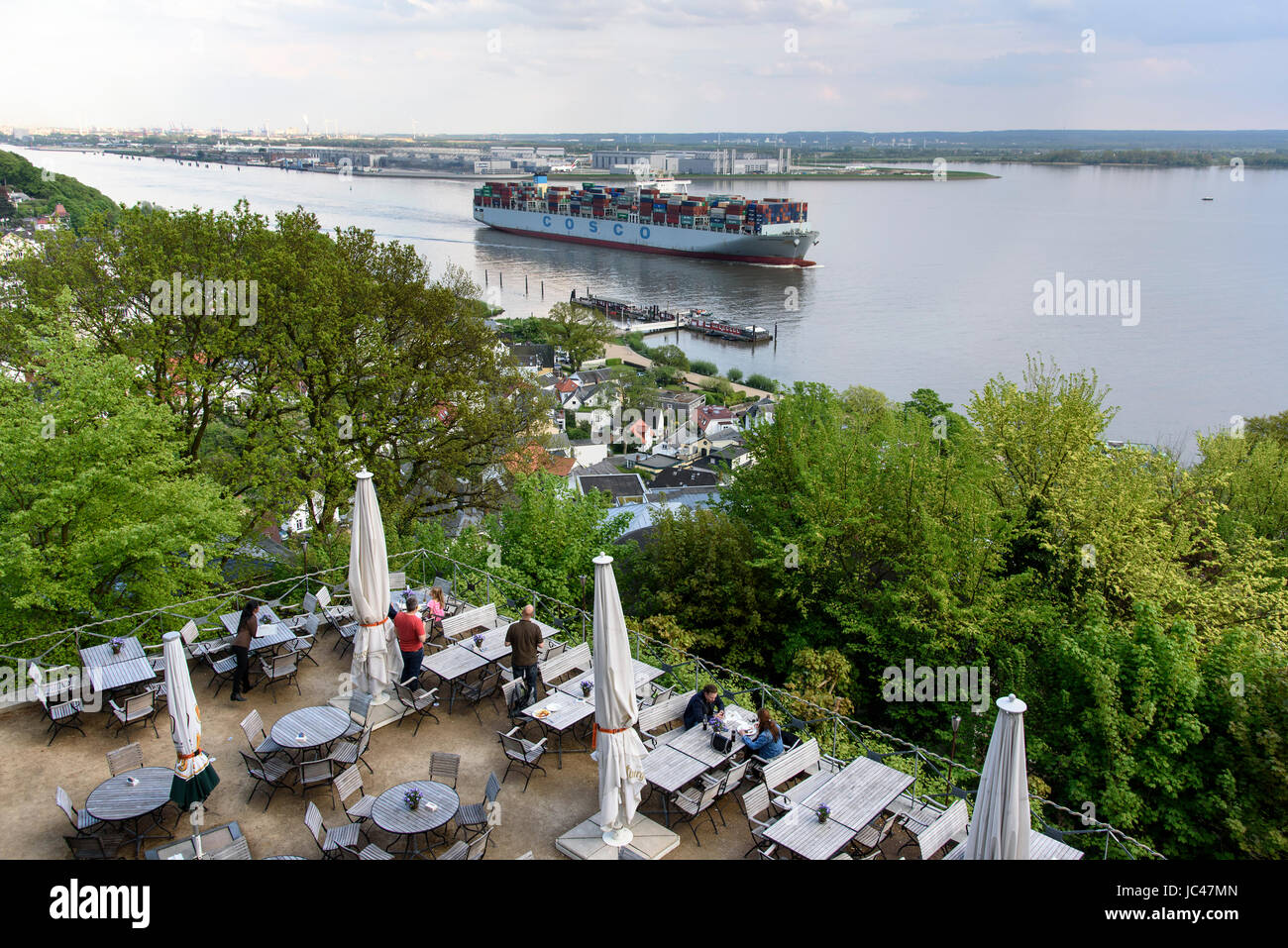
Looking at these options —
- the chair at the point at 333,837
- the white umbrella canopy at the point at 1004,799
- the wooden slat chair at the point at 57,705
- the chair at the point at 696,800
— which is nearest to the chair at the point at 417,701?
the chair at the point at 333,837

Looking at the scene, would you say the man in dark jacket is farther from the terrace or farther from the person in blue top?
the terrace

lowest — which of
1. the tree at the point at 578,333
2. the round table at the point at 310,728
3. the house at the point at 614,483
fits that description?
the house at the point at 614,483

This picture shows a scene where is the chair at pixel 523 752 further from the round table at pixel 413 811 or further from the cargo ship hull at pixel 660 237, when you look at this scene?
the cargo ship hull at pixel 660 237

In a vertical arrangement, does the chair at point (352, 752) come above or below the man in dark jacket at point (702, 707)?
below

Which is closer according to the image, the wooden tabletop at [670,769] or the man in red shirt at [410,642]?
the wooden tabletop at [670,769]

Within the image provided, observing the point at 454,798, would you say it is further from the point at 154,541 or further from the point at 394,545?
the point at 394,545

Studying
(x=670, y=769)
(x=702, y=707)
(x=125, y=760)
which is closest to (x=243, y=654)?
(x=125, y=760)
